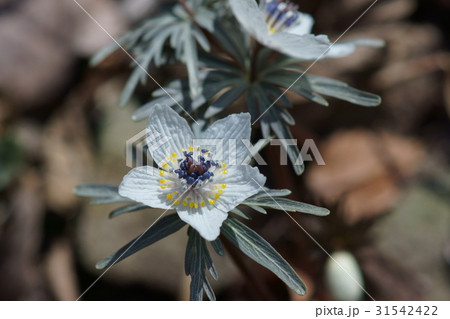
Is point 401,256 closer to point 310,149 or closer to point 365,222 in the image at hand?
point 365,222

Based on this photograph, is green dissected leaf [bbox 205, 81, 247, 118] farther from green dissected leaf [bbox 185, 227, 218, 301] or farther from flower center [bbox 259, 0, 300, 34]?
green dissected leaf [bbox 185, 227, 218, 301]

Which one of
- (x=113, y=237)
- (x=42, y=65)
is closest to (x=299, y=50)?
(x=113, y=237)

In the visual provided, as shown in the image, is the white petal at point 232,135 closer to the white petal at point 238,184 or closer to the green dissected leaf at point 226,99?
the white petal at point 238,184

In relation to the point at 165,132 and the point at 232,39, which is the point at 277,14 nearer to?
the point at 232,39

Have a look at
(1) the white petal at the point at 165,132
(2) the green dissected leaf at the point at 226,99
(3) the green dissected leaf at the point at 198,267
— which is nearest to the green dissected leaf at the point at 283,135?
(2) the green dissected leaf at the point at 226,99

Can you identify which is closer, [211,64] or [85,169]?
[211,64]

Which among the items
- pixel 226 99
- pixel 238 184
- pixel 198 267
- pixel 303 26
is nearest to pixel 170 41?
pixel 226 99

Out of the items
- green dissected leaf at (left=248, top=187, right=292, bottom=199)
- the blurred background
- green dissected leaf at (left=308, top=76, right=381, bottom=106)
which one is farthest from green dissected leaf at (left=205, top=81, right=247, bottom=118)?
the blurred background
